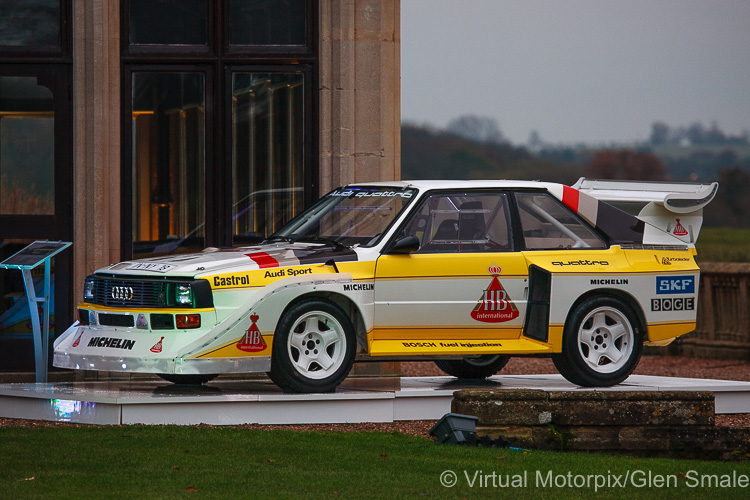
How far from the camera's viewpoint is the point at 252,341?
30.9 feet

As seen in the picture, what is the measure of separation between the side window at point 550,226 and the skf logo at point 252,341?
2504 mm

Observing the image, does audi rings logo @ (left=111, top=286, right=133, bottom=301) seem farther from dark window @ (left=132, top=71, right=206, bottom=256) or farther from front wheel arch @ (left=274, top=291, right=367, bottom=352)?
dark window @ (left=132, top=71, right=206, bottom=256)

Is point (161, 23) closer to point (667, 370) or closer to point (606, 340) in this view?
point (606, 340)

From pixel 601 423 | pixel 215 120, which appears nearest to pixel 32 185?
pixel 215 120

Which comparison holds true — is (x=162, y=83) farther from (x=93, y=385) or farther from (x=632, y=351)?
(x=632, y=351)

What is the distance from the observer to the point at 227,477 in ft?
23.1

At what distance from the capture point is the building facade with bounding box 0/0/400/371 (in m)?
12.7

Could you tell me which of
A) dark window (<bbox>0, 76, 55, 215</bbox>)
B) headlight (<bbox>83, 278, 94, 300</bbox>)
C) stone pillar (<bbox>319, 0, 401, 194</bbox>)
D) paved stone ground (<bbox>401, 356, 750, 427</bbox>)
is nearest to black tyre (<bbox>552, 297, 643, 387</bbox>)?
stone pillar (<bbox>319, 0, 401, 194</bbox>)

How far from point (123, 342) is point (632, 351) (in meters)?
4.31

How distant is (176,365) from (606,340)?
12.5 feet

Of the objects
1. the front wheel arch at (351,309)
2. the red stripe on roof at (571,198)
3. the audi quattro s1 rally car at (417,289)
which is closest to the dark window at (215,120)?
the audi quattro s1 rally car at (417,289)

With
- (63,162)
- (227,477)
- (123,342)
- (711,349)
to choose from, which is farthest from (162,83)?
(711,349)

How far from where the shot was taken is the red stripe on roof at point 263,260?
379 inches

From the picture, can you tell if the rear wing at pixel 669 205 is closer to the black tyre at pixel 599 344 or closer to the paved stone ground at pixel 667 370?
the black tyre at pixel 599 344
